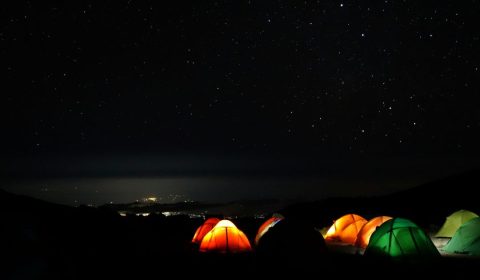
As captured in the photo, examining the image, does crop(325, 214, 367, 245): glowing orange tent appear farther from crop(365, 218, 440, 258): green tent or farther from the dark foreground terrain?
crop(365, 218, 440, 258): green tent

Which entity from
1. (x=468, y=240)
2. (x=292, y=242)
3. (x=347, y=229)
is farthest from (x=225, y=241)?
(x=468, y=240)

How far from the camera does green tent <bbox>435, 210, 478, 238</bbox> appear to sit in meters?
20.0

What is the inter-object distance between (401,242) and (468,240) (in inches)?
161

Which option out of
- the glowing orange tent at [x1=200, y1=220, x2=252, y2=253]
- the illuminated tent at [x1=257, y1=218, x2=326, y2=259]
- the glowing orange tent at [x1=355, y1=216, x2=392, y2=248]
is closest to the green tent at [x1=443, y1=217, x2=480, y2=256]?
the glowing orange tent at [x1=355, y1=216, x2=392, y2=248]

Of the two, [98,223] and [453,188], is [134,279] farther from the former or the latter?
[453,188]

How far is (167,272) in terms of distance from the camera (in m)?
13.3

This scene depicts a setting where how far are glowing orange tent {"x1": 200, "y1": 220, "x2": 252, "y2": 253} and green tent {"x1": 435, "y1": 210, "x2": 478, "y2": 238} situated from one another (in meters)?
9.43

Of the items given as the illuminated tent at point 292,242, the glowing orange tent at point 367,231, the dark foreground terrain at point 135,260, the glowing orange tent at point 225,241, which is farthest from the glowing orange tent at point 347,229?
the illuminated tent at point 292,242

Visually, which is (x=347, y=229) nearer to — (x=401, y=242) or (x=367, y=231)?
(x=367, y=231)

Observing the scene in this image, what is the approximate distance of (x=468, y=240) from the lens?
16.2 metres

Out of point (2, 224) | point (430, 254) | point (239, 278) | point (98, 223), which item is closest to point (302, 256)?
point (239, 278)

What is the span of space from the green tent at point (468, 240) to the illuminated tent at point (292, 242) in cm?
659

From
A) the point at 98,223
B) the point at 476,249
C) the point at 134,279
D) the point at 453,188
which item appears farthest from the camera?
the point at 453,188

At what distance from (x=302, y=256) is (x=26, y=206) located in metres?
19.3
